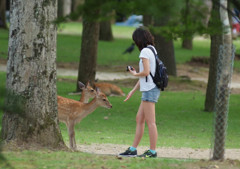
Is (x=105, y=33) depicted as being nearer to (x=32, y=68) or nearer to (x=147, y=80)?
(x=147, y=80)

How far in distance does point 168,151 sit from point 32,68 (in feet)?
10.3

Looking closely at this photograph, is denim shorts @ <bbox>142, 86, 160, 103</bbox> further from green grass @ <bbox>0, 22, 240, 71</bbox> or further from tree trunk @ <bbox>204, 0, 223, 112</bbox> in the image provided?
green grass @ <bbox>0, 22, 240, 71</bbox>

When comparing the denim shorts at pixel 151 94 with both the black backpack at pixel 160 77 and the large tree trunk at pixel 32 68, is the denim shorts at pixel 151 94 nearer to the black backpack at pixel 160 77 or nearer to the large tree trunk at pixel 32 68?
the black backpack at pixel 160 77

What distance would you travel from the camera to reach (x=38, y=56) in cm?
773

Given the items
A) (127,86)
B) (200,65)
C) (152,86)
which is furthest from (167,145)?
(200,65)

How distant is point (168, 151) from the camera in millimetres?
9680

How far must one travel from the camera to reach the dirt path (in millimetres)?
9148

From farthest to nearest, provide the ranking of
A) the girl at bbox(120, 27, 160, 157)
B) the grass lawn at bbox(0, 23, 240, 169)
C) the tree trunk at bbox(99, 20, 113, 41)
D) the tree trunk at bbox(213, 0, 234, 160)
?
the tree trunk at bbox(99, 20, 113, 41) → the girl at bbox(120, 27, 160, 157) → the tree trunk at bbox(213, 0, 234, 160) → the grass lawn at bbox(0, 23, 240, 169)

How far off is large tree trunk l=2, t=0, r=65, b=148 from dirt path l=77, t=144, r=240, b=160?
157 centimetres

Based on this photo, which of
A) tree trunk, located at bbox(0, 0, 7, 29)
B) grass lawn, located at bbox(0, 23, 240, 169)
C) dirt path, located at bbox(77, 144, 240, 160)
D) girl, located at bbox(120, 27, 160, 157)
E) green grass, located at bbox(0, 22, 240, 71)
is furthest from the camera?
tree trunk, located at bbox(0, 0, 7, 29)

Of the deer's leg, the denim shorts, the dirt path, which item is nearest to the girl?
the denim shorts

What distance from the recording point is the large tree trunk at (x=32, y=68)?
7.66m

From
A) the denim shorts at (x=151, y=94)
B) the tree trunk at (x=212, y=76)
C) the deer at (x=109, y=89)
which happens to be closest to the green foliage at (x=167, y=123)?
the deer at (x=109, y=89)

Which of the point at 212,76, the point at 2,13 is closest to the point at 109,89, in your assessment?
the point at 212,76
